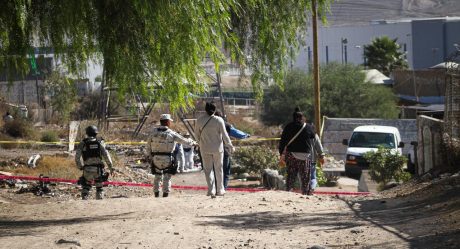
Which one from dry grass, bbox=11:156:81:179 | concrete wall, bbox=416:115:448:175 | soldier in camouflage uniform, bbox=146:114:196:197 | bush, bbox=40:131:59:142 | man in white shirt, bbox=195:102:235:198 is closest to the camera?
man in white shirt, bbox=195:102:235:198

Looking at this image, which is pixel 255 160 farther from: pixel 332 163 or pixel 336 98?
pixel 336 98

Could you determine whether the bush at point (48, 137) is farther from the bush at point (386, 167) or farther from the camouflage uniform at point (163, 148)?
the camouflage uniform at point (163, 148)

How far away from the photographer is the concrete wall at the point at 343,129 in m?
38.9

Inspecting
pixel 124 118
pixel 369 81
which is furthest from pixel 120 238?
pixel 369 81

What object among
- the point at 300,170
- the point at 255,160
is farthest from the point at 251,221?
the point at 255,160

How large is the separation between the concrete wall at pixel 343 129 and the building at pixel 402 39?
114 ft

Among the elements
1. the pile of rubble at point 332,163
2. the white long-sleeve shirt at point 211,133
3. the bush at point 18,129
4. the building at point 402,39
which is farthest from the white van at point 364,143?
the building at point 402,39

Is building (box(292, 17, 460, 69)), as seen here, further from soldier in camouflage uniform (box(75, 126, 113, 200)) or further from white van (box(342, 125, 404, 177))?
soldier in camouflage uniform (box(75, 126, 113, 200))

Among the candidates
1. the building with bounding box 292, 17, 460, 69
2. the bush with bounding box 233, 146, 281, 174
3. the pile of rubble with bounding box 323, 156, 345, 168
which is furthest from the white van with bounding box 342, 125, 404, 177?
the building with bounding box 292, 17, 460, 69

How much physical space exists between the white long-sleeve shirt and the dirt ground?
849 mm

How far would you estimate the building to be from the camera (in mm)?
76250

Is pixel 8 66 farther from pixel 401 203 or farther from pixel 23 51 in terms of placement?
pixel 401 203

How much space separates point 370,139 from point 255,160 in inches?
241

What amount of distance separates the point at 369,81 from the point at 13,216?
47401 mm
